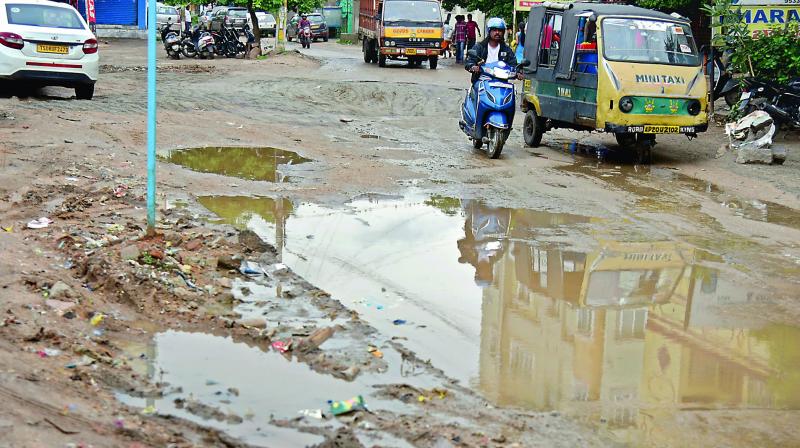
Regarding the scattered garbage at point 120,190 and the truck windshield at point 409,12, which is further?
the truck windshield at point 409,12

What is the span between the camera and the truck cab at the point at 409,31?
31641 mm

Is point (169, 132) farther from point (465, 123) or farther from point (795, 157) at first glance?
point (795, 157)

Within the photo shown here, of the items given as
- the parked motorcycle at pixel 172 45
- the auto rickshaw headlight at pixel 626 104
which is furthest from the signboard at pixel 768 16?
the parked motorcycle at pixel 172 45

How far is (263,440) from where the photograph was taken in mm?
4363

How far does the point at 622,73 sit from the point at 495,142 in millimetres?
1940

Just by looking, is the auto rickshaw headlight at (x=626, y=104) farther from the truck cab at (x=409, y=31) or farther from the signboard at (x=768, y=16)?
the truck cab at (x=409, y=31)

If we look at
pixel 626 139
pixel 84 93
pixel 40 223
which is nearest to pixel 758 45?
pixel 626 139

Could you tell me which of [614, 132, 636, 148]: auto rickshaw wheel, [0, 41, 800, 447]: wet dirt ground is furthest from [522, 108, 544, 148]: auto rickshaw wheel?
[0, 41, 800, 447]: wet dirt ground

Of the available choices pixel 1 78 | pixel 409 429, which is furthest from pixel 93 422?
pixel 1 78

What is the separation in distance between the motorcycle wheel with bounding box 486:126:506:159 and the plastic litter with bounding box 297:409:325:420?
8850 millimetres

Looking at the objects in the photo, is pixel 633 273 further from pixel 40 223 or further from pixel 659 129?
pixel 659 129

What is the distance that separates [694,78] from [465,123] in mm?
3252

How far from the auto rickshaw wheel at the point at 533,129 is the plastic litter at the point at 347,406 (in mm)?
10482

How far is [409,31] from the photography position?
1252 inches
